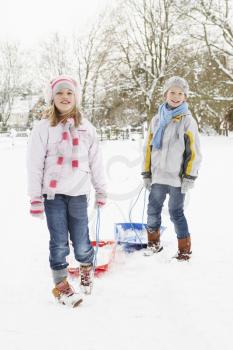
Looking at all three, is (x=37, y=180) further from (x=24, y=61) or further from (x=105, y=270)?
(x=24, y=61)

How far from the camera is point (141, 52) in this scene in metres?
25.8

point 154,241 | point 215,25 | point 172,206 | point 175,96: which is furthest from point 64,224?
point 215,25

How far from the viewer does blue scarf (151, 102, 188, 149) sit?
129 inches

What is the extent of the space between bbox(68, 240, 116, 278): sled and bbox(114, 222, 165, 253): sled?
0.13m

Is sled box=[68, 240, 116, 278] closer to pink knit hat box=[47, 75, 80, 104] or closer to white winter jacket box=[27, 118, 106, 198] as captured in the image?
white winter jacket box=[27, 118, 106, 198]

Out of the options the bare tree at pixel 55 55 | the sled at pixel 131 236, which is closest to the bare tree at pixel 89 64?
the bare tree at pixel 55 55

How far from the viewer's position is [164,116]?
10.9ft

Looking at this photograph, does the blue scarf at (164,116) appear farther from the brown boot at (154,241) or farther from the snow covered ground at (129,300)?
the snow covered ground at (129,300)

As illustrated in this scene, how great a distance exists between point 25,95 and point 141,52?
23.4 metres

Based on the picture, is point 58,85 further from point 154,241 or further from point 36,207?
point 154,241

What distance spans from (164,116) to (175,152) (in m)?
0.32

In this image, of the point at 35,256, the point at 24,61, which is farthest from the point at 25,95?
the point at 35,256

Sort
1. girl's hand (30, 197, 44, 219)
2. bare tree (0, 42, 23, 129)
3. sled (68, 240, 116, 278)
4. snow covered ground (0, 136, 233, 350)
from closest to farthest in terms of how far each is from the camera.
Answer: snow covered ground (0, 136, 233, 350), girl's hand (30, 197, 44, 219), sled (68, 240, 116, 278), bare tree (0, 42, 23, 129)

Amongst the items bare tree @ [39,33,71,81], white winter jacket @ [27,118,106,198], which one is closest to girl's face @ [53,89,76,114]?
white winter jacket @ [27,118,106,198]
